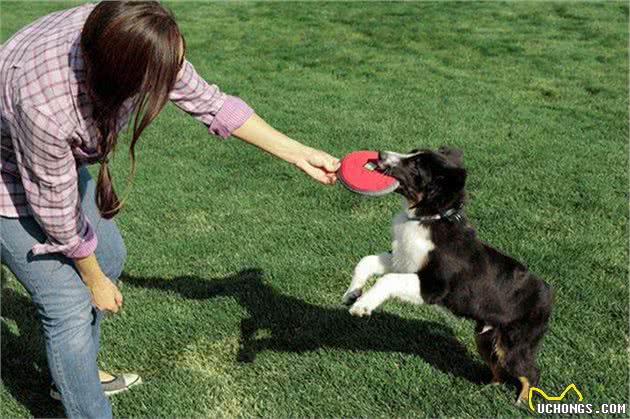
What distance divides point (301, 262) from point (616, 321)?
2.20m

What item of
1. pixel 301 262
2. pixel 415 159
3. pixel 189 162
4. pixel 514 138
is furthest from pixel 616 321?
pixel 189 162

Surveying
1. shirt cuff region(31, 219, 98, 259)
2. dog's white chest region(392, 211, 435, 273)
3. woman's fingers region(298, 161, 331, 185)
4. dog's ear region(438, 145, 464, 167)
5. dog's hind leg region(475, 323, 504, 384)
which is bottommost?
dog's hind leg region(475, 323, 504, 384)

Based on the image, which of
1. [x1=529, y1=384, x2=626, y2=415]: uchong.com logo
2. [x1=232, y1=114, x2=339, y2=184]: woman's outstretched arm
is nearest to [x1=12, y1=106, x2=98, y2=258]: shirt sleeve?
[x1=232, y1=114, x2=339, y2=184]: woman's outstretched arm

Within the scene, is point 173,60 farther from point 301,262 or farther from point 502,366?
point 301,262

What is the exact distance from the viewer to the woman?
245 centimetres

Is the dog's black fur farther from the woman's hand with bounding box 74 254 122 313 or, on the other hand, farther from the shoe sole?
the shoe sole

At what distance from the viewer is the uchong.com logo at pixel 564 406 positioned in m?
3.89

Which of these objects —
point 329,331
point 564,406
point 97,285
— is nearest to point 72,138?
point 97,285

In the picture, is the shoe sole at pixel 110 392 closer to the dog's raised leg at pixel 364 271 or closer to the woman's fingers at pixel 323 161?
the dog's raised leg at pixel 364 271

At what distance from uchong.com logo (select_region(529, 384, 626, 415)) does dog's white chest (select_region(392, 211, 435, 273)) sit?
932 mm

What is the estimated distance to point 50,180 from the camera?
8.81 ft

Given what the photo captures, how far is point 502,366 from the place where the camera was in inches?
155

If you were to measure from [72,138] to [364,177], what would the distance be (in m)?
1.73

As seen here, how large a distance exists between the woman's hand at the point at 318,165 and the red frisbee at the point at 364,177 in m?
0.05
